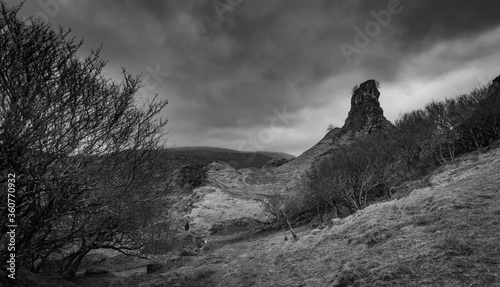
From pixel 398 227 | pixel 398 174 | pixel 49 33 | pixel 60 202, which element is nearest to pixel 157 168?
pixel 60 202

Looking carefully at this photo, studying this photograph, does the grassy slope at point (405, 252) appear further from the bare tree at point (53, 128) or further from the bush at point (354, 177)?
the bush at point (354, 177)

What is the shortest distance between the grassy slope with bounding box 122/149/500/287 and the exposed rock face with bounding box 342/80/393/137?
179 ft

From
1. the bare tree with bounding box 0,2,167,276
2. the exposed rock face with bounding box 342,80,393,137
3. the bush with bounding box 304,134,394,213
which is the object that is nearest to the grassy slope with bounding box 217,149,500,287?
the bare tree with bounding box 0,2,167,276

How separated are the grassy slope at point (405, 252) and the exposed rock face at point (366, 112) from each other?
179 ft

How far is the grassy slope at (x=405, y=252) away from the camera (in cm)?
718

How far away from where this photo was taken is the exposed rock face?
69.8m

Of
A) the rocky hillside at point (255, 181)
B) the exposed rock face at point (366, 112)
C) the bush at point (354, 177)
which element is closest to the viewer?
the bush at point (354, 177)

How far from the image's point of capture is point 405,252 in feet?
30.2

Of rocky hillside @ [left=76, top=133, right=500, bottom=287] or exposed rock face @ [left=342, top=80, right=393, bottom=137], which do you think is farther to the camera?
exposed rock face @ [left=342, top=80, right=393, bottom=137]

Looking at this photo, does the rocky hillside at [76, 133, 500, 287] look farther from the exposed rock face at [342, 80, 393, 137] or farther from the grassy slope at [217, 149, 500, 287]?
the exposed rock face at [342, 80, 393, 137]

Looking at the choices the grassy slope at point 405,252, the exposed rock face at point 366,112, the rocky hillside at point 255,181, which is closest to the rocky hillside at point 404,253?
the grassy slope at point 405,252

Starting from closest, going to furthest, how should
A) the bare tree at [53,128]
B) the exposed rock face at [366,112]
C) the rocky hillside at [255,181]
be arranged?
the bare tree at [53,128]
the rocky hillside at [255,181]
the exposed rock face at [366,112]

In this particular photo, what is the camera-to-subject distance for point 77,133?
6875 mm

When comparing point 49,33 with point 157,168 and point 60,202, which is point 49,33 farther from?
point 157,168
